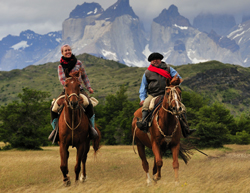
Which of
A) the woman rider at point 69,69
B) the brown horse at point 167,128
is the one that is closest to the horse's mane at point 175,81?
the brown horse at point 167,128

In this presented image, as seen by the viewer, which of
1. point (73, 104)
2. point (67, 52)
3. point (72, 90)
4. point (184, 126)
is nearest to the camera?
point (73, 104)

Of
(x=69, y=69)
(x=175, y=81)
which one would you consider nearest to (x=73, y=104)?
(x=69, y=69)

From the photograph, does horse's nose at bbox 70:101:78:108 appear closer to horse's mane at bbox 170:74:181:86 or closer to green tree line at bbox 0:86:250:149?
horse's mane at bbox 170:74:181:86

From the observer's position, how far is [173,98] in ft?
27.2

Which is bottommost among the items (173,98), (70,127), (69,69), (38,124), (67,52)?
(70,127)

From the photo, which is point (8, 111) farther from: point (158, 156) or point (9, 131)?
point (158, 156)

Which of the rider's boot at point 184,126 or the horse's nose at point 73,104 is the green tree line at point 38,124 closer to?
the rider's boot at point 184,126

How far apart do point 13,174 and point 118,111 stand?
53393 mm

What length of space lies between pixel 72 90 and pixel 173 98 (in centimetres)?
292

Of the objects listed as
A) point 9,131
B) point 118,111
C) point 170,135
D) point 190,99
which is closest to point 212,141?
point 190,99

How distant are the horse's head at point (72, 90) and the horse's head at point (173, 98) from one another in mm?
2580

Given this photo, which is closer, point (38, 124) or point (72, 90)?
point (72, 90)

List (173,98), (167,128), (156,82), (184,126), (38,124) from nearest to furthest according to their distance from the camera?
(173,98), (167,128), (184,126), (156,82), (38,124)

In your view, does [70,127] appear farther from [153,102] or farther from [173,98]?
[173,98]
